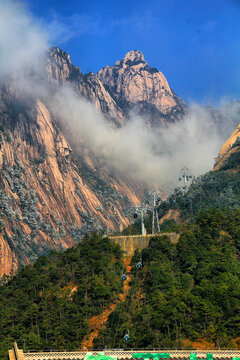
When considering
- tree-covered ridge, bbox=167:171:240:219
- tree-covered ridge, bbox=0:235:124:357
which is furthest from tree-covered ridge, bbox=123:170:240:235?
tree-covered ridge, bbox=0:235:124:357

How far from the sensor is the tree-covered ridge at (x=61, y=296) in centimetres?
7988

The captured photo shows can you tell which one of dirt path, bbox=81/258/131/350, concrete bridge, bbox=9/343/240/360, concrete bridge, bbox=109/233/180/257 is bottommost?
concrete bridge, bbox=9/343/240/360

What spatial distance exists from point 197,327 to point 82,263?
3008 cm

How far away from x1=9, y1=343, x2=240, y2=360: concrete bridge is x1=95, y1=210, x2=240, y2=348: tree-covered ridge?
275cm

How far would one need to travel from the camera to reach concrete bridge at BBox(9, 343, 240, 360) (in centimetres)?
6669

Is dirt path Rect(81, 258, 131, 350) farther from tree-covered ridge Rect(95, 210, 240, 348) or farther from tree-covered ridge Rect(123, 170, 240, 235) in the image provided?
tree-covered ridge Rect(123, 170, 240, 235)

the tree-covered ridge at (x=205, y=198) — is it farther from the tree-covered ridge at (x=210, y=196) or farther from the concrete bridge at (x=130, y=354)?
the concrete bridge at (x=130, y=354)

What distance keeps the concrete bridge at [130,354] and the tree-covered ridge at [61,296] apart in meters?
4.42

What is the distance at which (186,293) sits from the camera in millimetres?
80188

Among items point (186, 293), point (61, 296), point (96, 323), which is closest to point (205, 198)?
point (61, 296)

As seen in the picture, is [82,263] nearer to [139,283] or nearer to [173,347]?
[139,283]

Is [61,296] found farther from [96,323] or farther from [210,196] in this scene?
[210,196]

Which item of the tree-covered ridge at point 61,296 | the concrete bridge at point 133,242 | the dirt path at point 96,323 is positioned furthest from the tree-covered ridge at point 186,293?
the tree-covered ridge at point 61,296

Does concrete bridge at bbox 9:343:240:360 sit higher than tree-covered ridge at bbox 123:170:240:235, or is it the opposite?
tree-covered ridge at bbox 123:170:240:235
